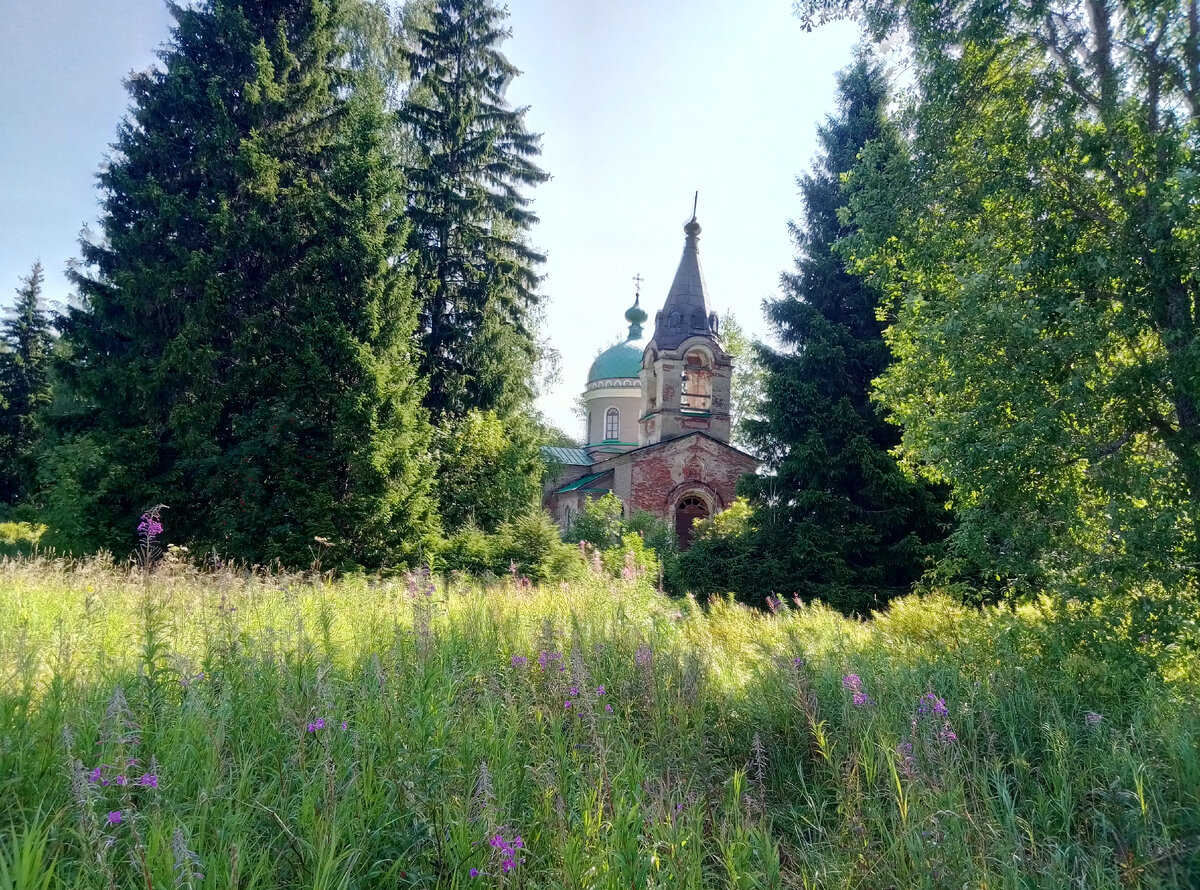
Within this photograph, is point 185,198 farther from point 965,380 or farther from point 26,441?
point 26,441

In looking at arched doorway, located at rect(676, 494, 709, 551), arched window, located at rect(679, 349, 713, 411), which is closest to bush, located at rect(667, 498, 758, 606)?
arched doorway, located at rect(676, 494, 709, 551)

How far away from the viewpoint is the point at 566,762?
10.6 feet

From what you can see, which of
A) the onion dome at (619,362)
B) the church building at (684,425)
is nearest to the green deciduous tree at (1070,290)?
the church building at (684,425)

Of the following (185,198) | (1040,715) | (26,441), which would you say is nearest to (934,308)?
(1040,715)

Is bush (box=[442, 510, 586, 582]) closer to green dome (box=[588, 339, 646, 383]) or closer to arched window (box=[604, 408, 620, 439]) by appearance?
arched window (box=[604, 408, 620, 439])

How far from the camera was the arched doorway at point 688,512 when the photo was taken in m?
24.5

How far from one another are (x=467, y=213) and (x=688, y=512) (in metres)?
12.7

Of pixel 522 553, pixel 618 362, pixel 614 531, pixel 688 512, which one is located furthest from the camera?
pixel 618 362

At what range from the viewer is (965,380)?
688cm

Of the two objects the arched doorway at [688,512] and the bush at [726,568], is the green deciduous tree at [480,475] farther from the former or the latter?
the arched doorway at [688,512]

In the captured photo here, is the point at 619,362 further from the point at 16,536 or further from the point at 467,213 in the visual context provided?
the point at 16,536

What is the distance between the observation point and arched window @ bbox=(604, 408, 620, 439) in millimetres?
34156

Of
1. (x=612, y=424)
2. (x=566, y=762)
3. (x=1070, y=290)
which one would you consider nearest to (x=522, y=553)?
(x=1070, y=290)

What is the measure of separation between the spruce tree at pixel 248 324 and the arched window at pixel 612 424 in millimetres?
19140
